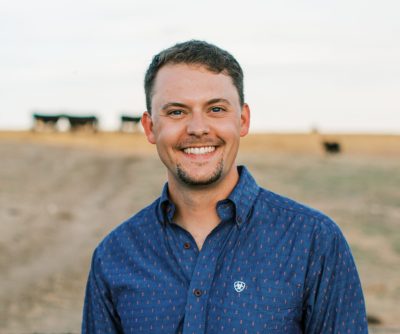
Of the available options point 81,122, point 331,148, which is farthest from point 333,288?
point 81,122

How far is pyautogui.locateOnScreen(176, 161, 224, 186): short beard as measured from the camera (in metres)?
2.95

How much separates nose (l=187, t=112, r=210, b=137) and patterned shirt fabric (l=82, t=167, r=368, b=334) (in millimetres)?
278

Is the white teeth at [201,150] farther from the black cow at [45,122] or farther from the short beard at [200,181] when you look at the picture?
the black cow at [45,122]

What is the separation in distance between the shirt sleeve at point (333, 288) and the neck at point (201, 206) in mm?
467

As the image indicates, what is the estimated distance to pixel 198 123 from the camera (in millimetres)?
2918

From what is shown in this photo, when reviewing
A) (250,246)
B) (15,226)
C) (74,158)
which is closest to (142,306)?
(250,246)

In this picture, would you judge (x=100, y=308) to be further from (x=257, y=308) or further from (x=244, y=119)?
(x=244, y=119)

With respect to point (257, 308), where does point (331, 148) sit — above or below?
below

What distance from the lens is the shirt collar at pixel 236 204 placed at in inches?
115

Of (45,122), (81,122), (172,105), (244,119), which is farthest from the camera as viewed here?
(45,122)

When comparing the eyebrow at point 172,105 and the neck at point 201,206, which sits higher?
the eyebrow at point 172,105

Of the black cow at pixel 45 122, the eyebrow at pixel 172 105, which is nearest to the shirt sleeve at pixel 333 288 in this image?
the eyebrow at pixel 172 105

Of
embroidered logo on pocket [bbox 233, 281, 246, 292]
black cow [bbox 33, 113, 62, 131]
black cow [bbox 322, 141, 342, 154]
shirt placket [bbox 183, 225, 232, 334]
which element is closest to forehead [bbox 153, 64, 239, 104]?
shirt placket [bbox 183, 225, 232, 334]

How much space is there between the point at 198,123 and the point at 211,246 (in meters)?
0.50
